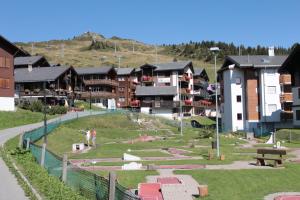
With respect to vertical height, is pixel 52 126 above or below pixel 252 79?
below

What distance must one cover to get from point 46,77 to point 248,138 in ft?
126

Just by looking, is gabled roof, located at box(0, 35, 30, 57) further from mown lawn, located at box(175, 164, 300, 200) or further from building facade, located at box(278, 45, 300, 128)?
mown lawn, located at box(175, 164, 300, 200)

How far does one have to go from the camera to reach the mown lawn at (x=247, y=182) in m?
19.2

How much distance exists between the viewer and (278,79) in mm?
70938

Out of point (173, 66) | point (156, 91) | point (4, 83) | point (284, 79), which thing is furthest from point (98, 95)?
point (284, 79)

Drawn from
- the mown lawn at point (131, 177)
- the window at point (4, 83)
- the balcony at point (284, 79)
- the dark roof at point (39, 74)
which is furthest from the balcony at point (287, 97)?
the mown lawn at point (131, 177)

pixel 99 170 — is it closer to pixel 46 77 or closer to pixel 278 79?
pixel 278 79

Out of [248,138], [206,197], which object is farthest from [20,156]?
[248,138]

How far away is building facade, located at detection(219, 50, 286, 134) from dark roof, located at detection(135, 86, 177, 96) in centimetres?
2187

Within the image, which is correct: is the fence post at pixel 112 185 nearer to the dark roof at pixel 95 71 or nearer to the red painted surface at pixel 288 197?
the red painted surface at pixel 288 197

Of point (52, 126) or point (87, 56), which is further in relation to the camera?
point (87, 56)

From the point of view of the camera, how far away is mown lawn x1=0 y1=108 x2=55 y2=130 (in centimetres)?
5200

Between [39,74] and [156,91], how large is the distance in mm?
24627

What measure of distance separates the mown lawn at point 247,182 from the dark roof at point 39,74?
2348 inches
